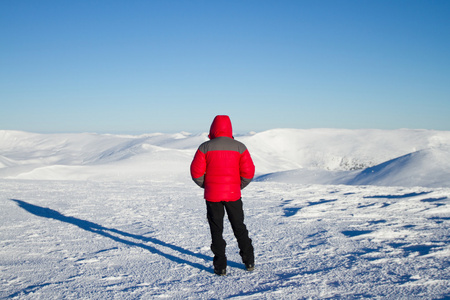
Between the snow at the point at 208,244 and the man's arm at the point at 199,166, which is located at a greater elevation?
the man's arm at the point at 199,166

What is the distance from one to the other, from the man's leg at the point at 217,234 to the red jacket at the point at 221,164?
99mm

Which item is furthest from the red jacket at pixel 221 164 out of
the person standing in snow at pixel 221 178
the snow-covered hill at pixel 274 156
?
the snow-covered hill at pixel 274 156

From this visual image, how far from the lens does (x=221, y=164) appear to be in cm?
360

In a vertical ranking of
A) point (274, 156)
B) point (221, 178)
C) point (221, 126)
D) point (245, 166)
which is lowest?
point (274, 156)

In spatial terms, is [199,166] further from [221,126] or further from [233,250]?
[233,250]

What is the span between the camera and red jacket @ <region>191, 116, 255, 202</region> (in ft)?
11.7

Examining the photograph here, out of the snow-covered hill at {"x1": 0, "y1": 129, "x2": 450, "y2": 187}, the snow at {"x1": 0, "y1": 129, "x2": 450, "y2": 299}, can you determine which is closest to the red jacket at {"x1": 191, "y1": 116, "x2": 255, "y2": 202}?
the snow at {"x1": 0, "y1": 129, "x2": 450, "y2": 299}

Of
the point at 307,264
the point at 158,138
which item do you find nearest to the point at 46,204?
the point at 307,264

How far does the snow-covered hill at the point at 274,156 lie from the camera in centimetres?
A: 1598

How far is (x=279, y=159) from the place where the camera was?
144 ft

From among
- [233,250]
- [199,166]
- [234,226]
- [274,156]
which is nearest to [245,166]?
[199,166]

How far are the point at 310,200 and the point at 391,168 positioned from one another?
9.69 m

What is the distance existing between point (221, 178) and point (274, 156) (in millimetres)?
42762

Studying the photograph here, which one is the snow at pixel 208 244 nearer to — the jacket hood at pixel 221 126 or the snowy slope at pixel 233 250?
the snowy slope at pixel 233 250
